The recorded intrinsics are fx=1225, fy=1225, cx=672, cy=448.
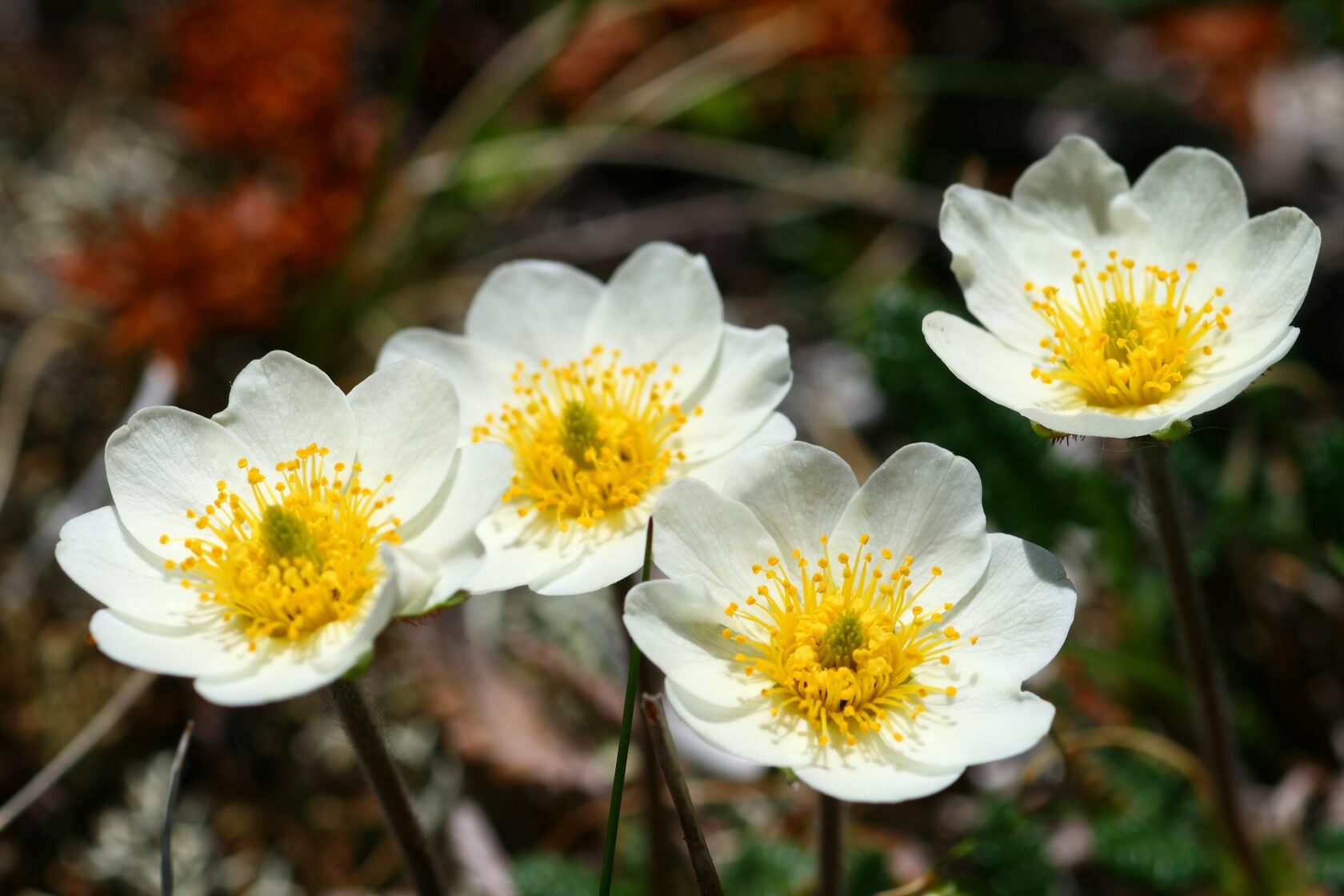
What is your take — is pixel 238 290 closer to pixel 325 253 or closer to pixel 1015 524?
pixel 325 253

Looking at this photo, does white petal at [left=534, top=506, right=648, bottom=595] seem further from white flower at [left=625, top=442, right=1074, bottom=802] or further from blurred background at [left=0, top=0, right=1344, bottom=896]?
blurred background at [left=0, top=0, right=1344, bottom=896]

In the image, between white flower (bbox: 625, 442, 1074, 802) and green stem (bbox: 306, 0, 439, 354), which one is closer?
white flower (bbox: 625, 442, 1074, 802)

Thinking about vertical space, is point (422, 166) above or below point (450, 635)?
above

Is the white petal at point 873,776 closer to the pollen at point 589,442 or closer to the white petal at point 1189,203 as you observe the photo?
the pollen at point 589,442

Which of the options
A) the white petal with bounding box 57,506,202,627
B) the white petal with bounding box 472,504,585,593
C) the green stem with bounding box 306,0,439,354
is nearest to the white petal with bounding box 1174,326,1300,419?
the white petal with bounding box 472,504,585,593

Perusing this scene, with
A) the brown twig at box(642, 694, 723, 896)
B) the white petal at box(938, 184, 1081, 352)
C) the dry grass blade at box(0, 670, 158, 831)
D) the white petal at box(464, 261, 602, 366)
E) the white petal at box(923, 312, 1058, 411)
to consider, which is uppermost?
the white petal at box(938, 184, 1081, 352)

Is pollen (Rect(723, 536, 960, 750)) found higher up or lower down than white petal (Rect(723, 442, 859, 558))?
lower down

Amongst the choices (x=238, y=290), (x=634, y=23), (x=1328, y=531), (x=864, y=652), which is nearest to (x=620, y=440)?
(x=864, y=652)
